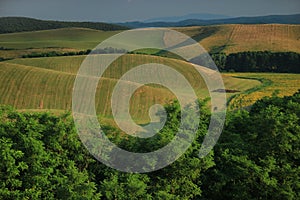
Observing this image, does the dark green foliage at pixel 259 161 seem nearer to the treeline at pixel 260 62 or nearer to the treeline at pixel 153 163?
the treeline at pixel 153 163

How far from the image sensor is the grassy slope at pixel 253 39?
156125mm

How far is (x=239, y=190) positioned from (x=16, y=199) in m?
13.3

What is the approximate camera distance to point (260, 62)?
→ 14038cm

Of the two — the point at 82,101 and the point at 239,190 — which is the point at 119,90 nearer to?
the point at 82,101

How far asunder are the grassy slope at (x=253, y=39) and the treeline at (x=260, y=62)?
8195mm

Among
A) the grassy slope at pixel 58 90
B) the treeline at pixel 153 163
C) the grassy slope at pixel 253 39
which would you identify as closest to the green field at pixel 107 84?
the grassy slope at pixel 58 90

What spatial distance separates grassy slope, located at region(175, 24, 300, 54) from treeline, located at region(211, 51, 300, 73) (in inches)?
323

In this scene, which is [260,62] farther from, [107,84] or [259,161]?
[259,161]

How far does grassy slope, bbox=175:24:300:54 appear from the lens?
15612 cm

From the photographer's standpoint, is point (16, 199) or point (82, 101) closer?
point (16, 199)

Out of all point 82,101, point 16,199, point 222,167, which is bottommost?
point 82,101

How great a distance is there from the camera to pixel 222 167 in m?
24.9

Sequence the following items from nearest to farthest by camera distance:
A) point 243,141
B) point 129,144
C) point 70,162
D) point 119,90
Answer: point 70,162 < point 129,144 < point 243,141 < point 119,90

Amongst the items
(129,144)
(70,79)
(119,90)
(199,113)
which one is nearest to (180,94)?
(119,90)
